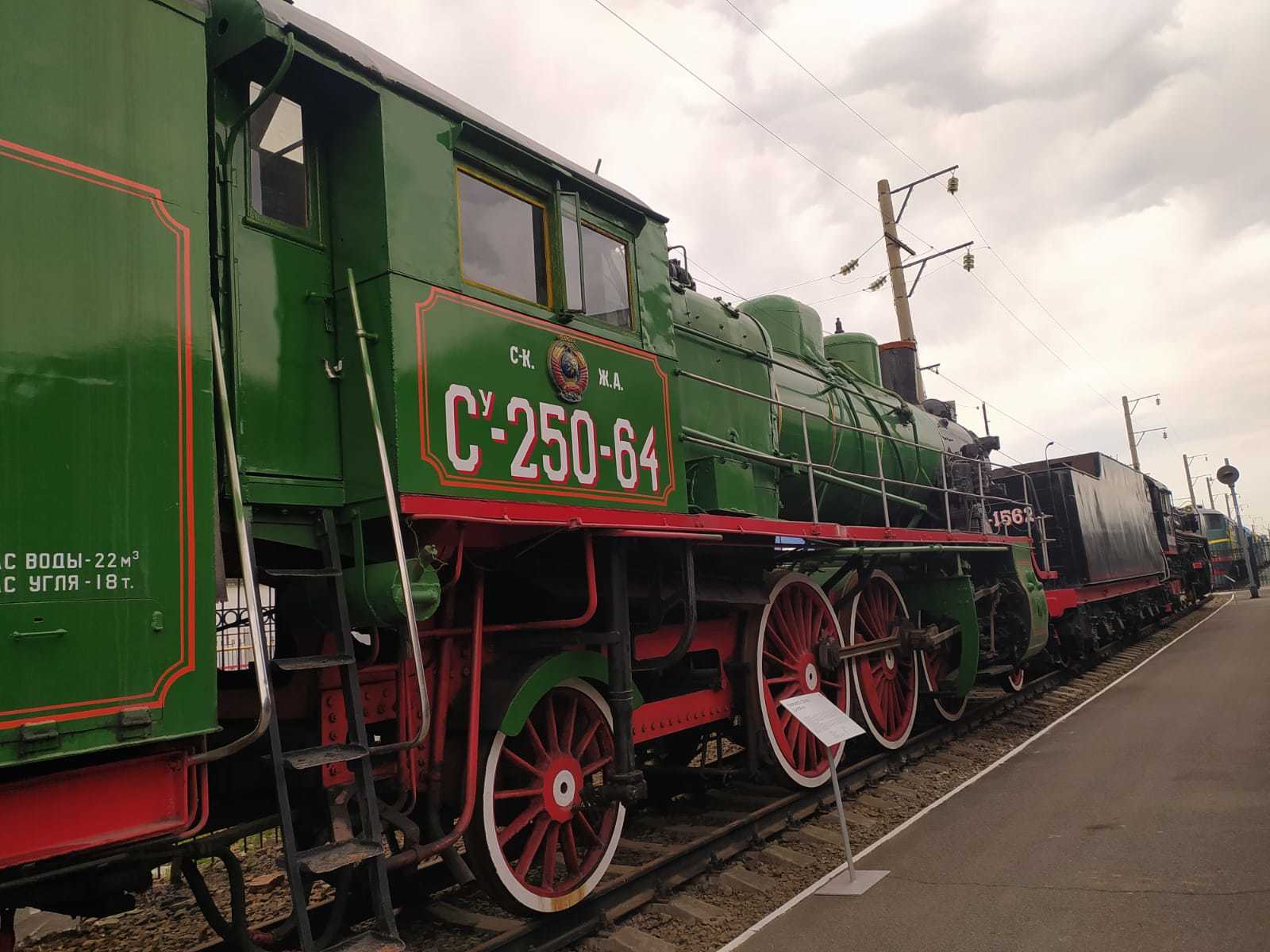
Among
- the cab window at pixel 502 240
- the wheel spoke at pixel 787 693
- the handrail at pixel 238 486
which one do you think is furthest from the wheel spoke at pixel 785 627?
the handrail at pixel 238 486

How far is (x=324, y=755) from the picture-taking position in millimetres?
3209

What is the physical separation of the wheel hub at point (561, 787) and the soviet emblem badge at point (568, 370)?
1831 mm

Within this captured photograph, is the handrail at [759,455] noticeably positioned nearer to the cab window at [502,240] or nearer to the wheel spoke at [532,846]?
the cab window at [502,240]

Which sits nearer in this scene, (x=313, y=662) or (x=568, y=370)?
(x=313, y=662)

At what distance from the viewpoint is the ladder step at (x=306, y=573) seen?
331 cm

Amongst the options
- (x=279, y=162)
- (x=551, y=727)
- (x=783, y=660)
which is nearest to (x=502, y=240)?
(x=279, y=162)

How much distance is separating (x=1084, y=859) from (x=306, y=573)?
446 centimetres

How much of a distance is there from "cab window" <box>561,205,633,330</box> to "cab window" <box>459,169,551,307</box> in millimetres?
132

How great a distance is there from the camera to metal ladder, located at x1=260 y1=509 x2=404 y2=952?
2.99m

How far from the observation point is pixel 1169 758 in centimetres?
732

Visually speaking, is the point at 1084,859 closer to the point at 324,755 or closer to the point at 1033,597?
the point at 324,755

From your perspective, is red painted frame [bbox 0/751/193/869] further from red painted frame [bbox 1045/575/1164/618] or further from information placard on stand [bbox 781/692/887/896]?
red painted frame [bbox 1045/575/1164/618]

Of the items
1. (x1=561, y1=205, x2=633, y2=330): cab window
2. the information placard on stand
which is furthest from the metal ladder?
the information placard on stand

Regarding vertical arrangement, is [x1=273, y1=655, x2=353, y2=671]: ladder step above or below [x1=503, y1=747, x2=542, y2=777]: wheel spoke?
above
